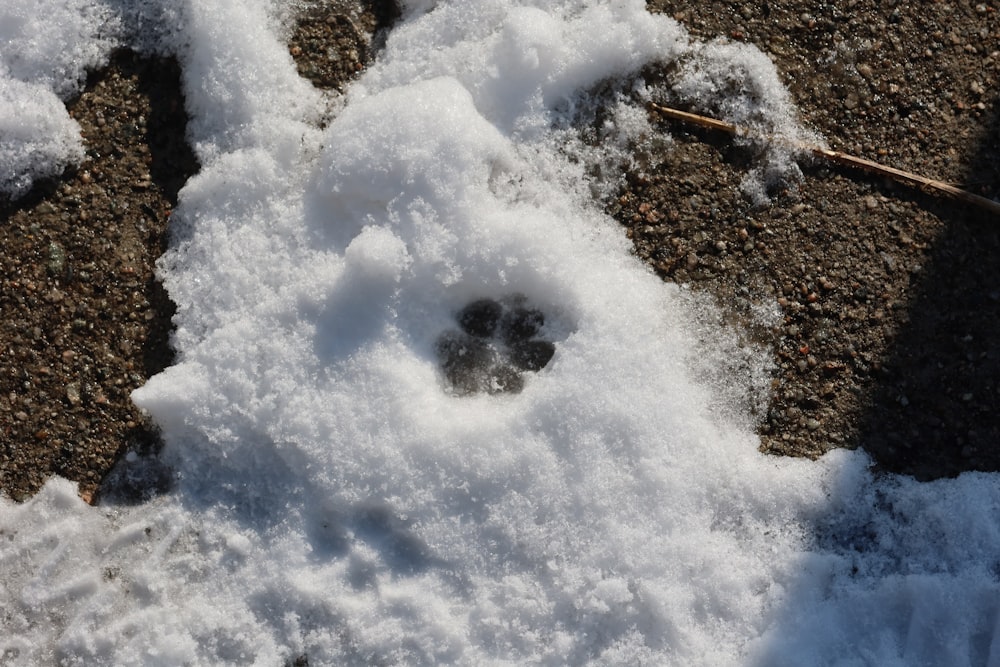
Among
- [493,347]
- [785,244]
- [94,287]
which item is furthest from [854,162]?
[94,287]

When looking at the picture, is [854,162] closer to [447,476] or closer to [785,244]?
[785,244]

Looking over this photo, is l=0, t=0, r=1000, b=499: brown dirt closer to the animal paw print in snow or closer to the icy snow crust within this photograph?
the icy snow crust

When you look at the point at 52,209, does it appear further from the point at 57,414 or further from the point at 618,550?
the point at 618,550

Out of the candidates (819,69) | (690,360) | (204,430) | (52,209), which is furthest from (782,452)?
(52,209)

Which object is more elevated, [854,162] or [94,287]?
[854,162]

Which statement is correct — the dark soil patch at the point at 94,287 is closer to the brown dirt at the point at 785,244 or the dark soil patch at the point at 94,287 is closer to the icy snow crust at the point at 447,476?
the brown dirt at the point at 785,244

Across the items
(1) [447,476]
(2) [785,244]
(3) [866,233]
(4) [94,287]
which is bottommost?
(1) [447,476]

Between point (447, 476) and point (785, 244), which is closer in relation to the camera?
point (447, 476)
